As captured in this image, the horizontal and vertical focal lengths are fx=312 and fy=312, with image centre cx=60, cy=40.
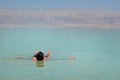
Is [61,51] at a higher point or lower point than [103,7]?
lower

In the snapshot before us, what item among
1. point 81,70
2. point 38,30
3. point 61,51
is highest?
point 38,30

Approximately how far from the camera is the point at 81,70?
13.7ft

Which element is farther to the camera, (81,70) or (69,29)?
(69,29)

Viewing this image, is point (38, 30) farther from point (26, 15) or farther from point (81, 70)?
point (81, 70)

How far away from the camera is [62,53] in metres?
4.30

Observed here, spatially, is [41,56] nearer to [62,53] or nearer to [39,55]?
[39,55]

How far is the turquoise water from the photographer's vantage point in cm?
416

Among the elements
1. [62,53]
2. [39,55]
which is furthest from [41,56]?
[62,53]

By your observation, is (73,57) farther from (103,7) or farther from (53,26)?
(103,7)

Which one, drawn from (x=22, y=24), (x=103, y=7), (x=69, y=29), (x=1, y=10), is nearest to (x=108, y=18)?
(x=103, y=7)

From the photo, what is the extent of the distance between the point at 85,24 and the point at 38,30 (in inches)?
27.0

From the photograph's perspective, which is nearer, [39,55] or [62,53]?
[39,55]

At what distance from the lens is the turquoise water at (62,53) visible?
416cm

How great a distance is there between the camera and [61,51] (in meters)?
4.30
